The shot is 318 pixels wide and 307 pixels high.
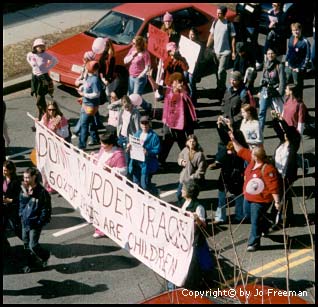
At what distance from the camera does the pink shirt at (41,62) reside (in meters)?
16.0

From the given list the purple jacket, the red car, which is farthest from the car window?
the purple jacket

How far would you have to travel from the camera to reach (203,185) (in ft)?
45.8

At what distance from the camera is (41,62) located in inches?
631

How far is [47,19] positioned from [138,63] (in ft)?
16.9

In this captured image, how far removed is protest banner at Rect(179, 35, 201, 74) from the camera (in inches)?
643

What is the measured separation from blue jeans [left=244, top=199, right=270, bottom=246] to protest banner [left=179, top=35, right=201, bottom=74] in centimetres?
441

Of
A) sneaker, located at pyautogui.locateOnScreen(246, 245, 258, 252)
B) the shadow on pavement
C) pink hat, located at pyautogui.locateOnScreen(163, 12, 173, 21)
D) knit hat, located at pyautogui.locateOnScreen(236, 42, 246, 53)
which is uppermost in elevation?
pink hat, located at pyautogui.locateOnScreen(163, 12, 173, 21)

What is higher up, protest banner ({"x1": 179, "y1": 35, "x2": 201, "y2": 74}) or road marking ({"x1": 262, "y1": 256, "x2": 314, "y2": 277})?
protest banner ({"x1": 179, "y1": 35, "x2": 201, "y2": 74})

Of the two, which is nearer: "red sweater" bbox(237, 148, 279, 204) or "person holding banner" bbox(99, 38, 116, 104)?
"red sweater" bbox(237, 148, 279, 204)

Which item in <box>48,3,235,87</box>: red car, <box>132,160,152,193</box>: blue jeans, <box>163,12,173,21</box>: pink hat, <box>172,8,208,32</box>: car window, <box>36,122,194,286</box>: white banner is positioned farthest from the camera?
<box>172,8,208,32</box>: car window

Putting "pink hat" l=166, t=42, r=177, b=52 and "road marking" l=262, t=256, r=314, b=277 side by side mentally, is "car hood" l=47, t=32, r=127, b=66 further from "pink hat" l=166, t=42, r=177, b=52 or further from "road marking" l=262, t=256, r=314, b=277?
"road marking" l=262, t=256, r=314, b=277

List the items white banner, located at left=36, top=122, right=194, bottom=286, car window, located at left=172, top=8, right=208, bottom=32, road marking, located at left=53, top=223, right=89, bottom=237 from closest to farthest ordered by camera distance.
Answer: white banner, located at left=36, top=122, right=194, bottom=286
road marking, located at left=53, top=223, right=89, bottom=237
car window, located at left=172, top=8, right=208, bottom=32

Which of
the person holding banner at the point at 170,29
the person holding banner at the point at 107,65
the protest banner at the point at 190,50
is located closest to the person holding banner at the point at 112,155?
the person holding banner at the point at 107,65

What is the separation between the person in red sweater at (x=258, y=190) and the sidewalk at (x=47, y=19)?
886 centimetres
